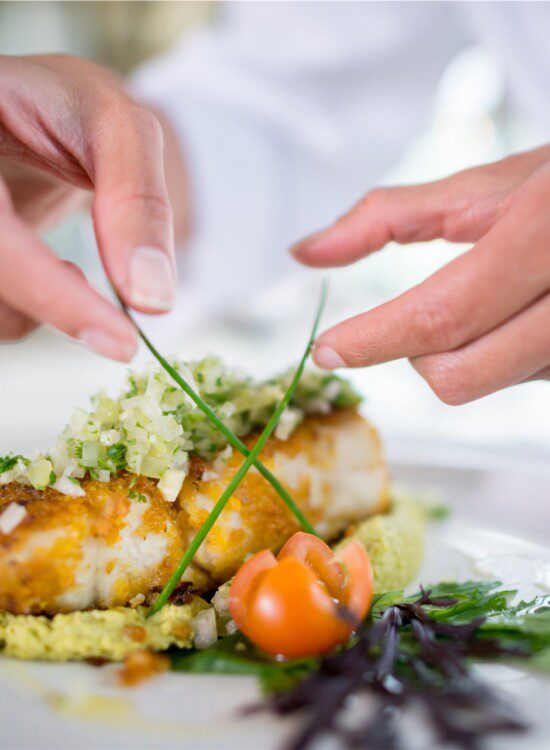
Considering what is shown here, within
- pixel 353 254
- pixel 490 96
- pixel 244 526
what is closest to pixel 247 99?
pixel 353 254

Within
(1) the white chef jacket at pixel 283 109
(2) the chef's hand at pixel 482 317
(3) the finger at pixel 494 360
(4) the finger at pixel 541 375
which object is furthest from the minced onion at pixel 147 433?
(1) the white chef jacket at pixel 283 109

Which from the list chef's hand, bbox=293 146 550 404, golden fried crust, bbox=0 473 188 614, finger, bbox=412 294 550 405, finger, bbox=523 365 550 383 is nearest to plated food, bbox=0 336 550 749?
golden fried crust, bbox=0 473 188 614

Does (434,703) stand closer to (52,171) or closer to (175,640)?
(175,640)

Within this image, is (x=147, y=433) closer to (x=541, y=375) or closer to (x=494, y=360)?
(x=494, y=360)

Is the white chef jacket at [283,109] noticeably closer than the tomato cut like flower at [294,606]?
No

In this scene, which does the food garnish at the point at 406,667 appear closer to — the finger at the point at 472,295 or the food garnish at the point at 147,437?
the food garnish at the point at 147,437
